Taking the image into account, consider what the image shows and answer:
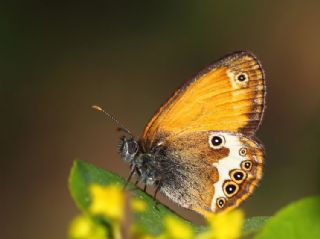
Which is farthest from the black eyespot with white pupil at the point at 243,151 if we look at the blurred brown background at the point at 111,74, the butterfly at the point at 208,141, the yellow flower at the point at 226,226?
the blurred brown background at the point at 111,74

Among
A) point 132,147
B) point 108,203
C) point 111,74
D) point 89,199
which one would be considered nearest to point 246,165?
point 132,147

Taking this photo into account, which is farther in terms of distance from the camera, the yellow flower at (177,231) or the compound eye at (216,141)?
the compound eye at (216,141)

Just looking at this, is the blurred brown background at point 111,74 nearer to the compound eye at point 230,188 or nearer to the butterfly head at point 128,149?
the compound eye at point 230,188

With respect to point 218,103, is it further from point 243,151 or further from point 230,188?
point 230,188

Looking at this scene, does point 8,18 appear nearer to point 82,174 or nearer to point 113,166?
point 113,166

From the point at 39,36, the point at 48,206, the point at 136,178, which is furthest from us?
the point at 39,36

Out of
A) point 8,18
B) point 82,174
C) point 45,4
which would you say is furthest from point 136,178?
point 45,4
